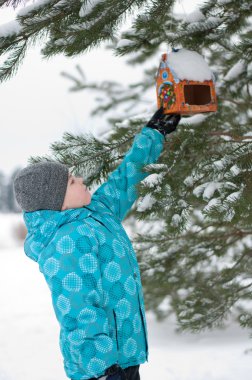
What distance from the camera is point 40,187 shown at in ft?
8.30

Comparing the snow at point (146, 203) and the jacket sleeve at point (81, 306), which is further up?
the snow at point (146, 203)

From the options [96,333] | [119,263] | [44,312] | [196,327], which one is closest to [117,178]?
[119,263]

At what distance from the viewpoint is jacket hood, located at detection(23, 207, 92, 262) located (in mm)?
2520

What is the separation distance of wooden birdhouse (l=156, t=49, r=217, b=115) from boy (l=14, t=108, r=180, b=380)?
0.64 meters

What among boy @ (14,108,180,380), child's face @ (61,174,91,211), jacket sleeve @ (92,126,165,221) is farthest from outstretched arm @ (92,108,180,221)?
child's face @ (61,174,91,211)

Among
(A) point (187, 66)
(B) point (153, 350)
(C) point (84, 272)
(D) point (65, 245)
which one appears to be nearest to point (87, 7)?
(A) point (187, 66)

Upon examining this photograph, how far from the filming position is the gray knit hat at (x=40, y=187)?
2535mm

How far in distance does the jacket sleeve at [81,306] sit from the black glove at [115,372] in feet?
0.06

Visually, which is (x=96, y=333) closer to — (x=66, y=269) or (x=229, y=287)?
(x=66, y=269)

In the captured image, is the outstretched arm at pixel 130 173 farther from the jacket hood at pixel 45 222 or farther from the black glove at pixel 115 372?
the black glove at pixel 115 372

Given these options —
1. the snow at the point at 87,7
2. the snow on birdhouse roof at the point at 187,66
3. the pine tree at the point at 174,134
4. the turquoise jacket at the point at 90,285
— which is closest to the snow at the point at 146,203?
the pine tree at the point at 174,134

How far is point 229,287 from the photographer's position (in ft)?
14.6

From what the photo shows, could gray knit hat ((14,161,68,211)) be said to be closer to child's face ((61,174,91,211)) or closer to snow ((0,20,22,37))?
child's face ((61,174,91,211))

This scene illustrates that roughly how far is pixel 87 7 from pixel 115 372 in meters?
1.58
